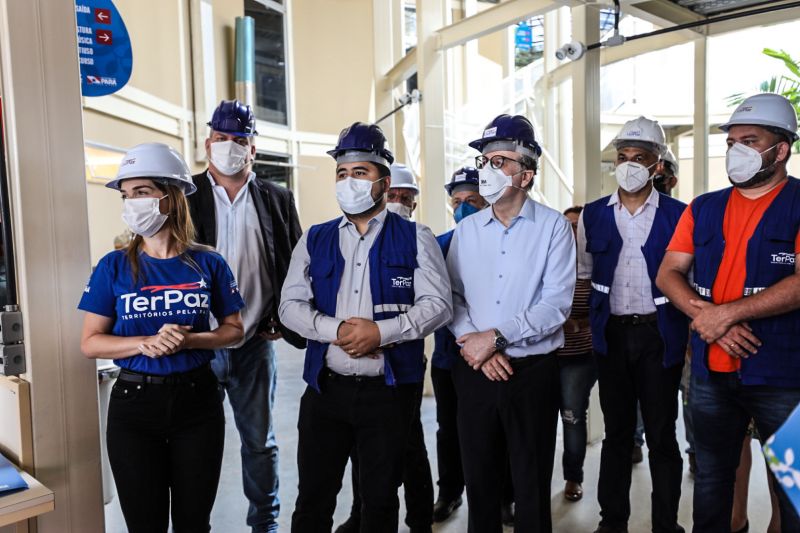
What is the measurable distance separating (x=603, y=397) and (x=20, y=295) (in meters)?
2.55

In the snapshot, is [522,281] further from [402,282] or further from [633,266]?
[633,266]

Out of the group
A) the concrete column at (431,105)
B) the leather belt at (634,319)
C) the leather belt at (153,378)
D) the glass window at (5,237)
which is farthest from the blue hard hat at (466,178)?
the glass window at (5,237)

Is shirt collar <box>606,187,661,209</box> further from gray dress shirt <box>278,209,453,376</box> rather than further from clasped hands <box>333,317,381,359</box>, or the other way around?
clasped hands <box>333,317,381,359</box>

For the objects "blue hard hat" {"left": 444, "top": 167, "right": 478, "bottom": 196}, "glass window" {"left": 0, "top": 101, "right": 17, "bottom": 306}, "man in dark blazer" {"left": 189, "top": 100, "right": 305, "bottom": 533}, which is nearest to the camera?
"glass window" {"left": 0, "top": 101, "right": 17, "bottom": 306}

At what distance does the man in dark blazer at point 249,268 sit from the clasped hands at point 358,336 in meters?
0.65

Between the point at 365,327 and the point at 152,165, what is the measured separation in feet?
3.10

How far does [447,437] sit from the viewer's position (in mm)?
3488

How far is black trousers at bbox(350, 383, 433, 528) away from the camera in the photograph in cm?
309

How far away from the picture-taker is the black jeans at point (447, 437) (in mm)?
3457

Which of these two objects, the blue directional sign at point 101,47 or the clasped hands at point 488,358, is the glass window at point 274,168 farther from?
the clasped hands at point 488,358

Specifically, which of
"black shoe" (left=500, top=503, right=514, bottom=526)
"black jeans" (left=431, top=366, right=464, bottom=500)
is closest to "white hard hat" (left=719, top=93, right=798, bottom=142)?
"black jeans" (left=431, top=366, right=464, bottom=500)

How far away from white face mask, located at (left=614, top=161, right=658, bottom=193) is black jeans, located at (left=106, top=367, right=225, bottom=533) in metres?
2.15

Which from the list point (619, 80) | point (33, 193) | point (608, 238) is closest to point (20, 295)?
point (33, 193)

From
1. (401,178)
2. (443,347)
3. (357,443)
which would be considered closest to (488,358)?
(357,443)
